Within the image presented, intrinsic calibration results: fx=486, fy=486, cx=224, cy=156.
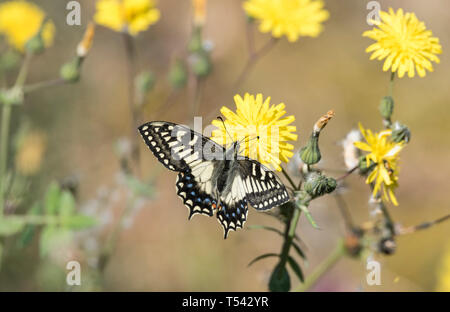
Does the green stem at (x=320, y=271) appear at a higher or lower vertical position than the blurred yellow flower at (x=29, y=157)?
lower

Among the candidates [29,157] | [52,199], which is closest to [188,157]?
[52,199]

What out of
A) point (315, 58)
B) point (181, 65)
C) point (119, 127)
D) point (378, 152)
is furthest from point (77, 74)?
point (315, 58)

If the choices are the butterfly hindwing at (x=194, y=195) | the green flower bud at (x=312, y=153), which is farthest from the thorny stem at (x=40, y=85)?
the green flower bud at (x=312, y=153)

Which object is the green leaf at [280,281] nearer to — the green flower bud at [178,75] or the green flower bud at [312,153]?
→ the green flower bud at [312,153]

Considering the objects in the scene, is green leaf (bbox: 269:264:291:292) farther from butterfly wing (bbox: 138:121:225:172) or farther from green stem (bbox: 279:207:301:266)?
butterfly wing (bbox: 138:121:225:172)

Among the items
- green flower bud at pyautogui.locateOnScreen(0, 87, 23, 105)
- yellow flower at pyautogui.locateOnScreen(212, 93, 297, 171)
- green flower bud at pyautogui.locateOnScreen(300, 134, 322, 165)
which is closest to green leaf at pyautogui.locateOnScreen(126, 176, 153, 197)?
green flower bud at pyautogui.locateOnScreen(0, 87, 23, 105)

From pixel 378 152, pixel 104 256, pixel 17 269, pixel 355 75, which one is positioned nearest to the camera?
pixel 378 152

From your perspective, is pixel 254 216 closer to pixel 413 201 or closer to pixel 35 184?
pixel 413 201
